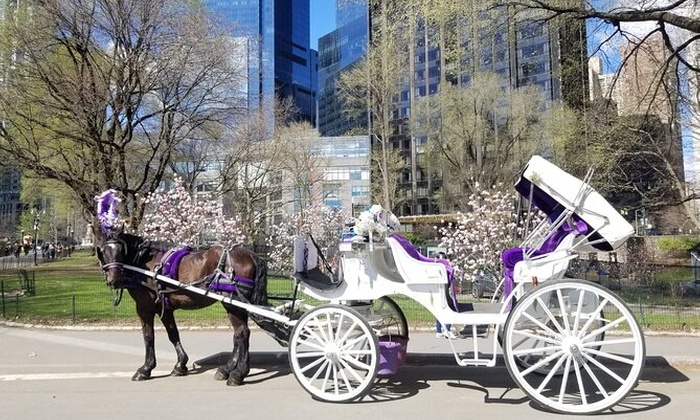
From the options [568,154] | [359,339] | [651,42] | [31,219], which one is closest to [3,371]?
[359,339]

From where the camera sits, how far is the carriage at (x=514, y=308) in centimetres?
577

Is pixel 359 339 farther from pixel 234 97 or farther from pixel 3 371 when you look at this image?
pixel 234 97

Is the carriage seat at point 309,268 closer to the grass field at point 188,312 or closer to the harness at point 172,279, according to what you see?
the harness at point 172,279

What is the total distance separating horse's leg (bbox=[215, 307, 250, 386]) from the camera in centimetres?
732

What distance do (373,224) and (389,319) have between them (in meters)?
1.85

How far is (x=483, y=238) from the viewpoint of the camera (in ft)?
58.6

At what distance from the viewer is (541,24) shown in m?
13.5

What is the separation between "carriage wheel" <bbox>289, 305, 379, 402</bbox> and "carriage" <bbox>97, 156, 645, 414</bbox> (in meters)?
Result: 0.01

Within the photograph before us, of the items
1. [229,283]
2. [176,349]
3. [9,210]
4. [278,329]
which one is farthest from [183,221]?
[9,210]

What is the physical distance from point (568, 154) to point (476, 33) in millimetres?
14783

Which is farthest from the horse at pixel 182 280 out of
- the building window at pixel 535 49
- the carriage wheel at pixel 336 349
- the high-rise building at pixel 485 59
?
the building window at pixel 535 49

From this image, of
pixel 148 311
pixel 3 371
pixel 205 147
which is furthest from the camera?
pixel 205 147

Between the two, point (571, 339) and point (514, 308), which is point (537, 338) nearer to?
point (571, 339)

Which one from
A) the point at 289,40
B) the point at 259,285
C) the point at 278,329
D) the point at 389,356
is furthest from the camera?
the point at 289,40
